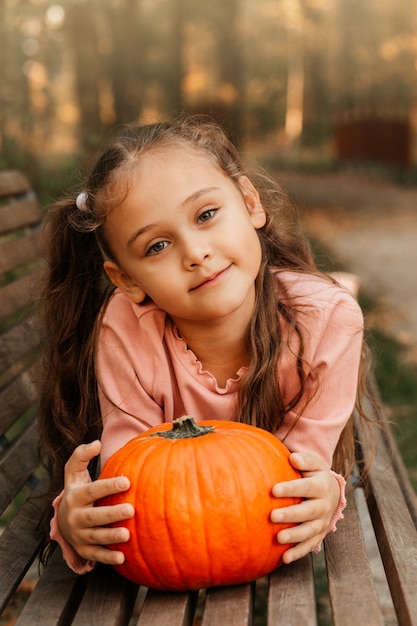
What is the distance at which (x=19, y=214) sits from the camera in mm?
3336

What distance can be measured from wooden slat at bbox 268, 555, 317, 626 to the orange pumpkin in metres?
0.05

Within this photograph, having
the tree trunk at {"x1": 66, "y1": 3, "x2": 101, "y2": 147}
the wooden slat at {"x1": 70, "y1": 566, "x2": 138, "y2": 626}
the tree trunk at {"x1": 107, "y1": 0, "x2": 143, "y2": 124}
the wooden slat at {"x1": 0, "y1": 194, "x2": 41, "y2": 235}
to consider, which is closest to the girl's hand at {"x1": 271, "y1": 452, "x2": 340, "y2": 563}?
the wooden slat at {"x1": 70, "y1": 566, "x2": 138, "y2": 626}

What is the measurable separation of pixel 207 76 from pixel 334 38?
607cm

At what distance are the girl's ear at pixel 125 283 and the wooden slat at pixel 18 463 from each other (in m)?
0.65

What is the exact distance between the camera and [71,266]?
8.51 feet

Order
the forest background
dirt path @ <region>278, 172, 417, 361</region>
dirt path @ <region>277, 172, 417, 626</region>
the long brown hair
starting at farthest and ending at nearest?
dirt path @ <region>278, 172, 417, 361</region>
the forest background
dirt path @ <region>277, 172, 417, 626</region>
the long brown hair

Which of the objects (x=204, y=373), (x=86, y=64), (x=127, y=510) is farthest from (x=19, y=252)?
(x=86, y=64)

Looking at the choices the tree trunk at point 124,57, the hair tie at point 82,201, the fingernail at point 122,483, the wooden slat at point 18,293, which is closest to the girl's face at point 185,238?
the hair tie at point 82,201

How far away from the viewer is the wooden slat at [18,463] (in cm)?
244

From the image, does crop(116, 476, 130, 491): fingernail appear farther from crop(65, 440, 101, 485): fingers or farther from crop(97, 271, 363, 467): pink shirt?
crop(97, 271, 363, 467): pink shirt

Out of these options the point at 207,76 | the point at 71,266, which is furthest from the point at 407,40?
the point at 71,266

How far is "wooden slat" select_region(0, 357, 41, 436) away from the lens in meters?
2.68

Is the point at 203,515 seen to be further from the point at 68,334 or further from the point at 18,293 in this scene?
the point at 18,293

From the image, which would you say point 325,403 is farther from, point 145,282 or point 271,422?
point 145,282
